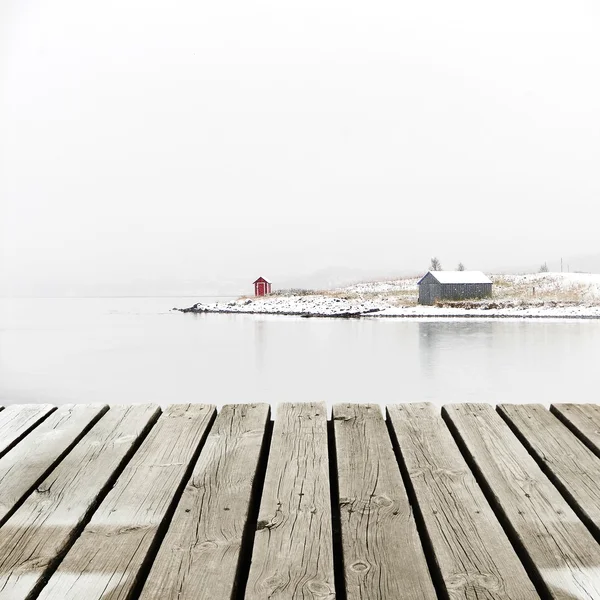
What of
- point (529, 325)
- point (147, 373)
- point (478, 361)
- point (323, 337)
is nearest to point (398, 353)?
point (478, 361)

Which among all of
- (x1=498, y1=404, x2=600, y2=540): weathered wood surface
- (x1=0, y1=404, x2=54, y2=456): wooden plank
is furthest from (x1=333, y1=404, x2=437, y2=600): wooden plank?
(x1=0, y1=404, x2=54, y2=456): wooden plank

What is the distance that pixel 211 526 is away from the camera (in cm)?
93

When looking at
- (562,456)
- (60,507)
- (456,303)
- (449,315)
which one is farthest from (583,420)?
(456,303)

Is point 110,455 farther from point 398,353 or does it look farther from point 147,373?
point 398,353

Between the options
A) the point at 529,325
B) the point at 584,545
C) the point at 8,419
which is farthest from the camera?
the point at 529,325

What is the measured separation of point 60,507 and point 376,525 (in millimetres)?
587

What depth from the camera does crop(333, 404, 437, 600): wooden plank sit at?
30.7 inches

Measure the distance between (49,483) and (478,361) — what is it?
21.8 ft

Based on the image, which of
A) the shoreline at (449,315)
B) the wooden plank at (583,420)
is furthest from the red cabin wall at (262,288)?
the wooden plank at (583,420)

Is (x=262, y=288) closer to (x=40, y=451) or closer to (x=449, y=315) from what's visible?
(x=449, y=315)

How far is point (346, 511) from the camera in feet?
3.23

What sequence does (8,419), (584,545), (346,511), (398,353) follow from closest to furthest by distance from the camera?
(584,545)
(346,511)
(8,419)
(398,353)

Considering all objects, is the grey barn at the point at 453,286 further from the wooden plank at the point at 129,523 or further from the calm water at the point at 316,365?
the wooden plank at the point at 129,523

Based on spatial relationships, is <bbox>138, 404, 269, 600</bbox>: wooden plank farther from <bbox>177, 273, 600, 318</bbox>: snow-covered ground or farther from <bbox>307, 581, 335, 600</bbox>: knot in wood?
<bbox>177, 273, 600, 318</bbox>: snow-covered ground
